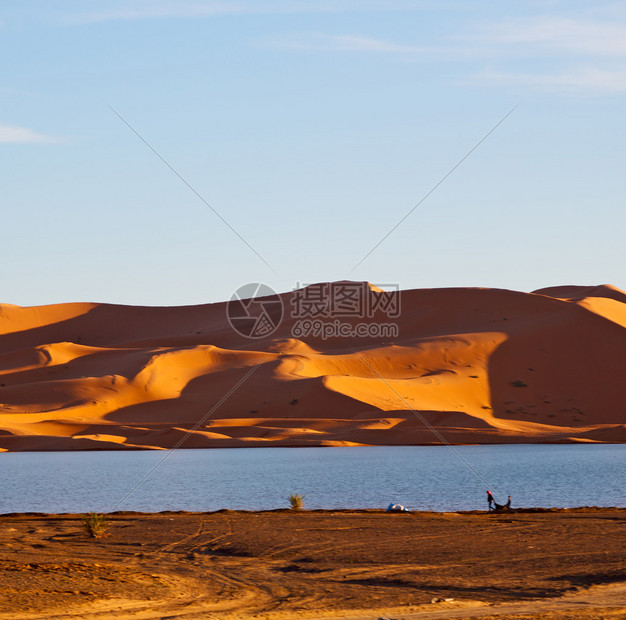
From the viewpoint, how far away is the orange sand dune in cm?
7031


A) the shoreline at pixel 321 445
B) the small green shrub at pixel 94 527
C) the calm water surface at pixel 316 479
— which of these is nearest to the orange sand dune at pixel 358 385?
the shoreline at pixel 321 445

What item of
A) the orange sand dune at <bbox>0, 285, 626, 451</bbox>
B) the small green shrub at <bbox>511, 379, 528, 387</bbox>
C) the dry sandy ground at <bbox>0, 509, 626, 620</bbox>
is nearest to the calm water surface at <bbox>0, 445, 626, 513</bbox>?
the dry sandy ground at <bbox>0, 509, 626, 620</bbox>

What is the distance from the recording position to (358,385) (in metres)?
80.8

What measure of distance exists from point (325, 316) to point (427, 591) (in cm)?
9748

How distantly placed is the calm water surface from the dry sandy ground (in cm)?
600

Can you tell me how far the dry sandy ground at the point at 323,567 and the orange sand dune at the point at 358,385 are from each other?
1729 inches

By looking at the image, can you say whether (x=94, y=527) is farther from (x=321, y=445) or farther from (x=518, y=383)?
(x=518, y=383)

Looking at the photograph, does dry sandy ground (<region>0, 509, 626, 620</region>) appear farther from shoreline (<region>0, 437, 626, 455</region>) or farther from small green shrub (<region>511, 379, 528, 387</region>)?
small green shrub (<region>511, 379, 528, 387</region>)

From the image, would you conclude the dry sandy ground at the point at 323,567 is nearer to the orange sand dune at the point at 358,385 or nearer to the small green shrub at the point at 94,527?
the small green shrub at the point at 94,527

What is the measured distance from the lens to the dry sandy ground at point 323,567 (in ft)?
43.1

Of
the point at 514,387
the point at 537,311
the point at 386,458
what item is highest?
the point at 537,311

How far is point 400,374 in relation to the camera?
3445 inches

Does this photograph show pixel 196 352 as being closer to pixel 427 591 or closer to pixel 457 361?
pixel 457 361

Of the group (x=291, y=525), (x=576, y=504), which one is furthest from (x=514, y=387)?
(x=291, y=525)
